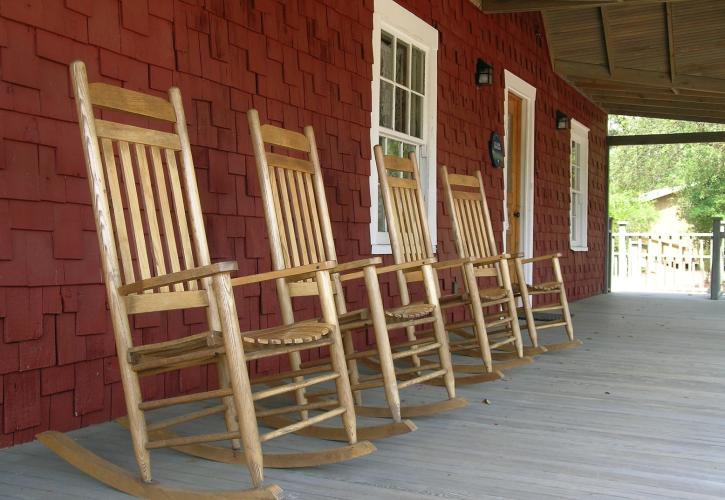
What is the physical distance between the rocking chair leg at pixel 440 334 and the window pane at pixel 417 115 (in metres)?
2.11

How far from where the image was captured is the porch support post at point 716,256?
8.88 m

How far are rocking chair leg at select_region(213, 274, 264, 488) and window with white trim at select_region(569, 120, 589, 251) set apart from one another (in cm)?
759

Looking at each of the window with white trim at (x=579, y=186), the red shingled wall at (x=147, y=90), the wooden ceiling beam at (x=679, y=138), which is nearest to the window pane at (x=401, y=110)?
the red shingled wall at (x=147, y=90)

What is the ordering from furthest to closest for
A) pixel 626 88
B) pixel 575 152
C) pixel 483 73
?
pixel 575 152 < pixel 626 88 < pixel 483 73

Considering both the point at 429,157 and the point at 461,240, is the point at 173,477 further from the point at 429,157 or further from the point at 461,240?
the point at 429,157

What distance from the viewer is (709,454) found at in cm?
255

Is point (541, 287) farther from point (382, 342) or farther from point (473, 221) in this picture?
point (382, 342)

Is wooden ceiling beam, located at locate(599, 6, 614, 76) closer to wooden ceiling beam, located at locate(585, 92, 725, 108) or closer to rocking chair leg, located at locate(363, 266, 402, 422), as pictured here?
wooden ceiling beam, located at locate(585, 92, 725, 108)

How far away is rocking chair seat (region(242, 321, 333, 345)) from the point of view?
7.06 ft

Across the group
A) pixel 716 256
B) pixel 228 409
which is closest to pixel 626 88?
pixel 716 256

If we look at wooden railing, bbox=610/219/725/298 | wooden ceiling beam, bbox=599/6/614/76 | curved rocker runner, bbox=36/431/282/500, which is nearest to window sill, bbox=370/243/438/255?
curved rocker runner, bbox=36/431/282/500

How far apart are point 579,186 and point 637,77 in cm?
200

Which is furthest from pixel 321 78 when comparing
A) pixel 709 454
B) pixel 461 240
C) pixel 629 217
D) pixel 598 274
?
pixel 629 217

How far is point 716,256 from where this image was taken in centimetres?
905
